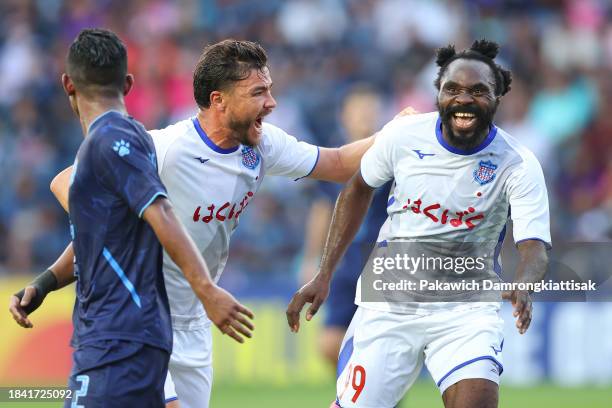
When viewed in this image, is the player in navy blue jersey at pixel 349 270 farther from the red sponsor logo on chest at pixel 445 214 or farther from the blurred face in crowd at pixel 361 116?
the red sponsor logo on chest at pixel 445 214

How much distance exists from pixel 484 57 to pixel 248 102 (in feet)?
4.20

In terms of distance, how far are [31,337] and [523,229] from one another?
8.38 m

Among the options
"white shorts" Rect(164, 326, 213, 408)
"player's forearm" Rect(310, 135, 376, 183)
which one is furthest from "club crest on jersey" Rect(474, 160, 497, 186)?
"white shorts" Rect(164, 326, 213, 408)

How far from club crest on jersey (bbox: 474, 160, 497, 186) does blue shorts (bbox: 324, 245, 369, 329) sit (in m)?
3.27

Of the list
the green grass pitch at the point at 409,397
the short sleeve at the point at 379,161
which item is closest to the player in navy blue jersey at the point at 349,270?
the green grass pitch at the point at 409,397

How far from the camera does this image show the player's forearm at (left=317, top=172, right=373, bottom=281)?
6.60 m

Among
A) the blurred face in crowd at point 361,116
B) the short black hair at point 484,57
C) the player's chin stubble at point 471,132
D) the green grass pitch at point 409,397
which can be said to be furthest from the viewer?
the green grass pitch at point 409,397

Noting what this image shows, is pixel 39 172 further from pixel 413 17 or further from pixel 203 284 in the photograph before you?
pixel 203 284

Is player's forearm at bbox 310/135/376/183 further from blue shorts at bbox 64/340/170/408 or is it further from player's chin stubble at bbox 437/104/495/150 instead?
blue shorts at bbox 64/340/170/408

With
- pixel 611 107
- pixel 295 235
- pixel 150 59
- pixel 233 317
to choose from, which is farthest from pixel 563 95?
pixel 233 317

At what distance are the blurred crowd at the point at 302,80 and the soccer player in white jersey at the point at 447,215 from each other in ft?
22.8

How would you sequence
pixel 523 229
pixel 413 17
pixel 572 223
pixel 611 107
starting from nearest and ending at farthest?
pixel 523 229 < pixel 572 223 < pixel 611 107 < pixel 413 17

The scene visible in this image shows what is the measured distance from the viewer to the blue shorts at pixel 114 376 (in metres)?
4.65

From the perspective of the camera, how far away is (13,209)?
14.6 meters
